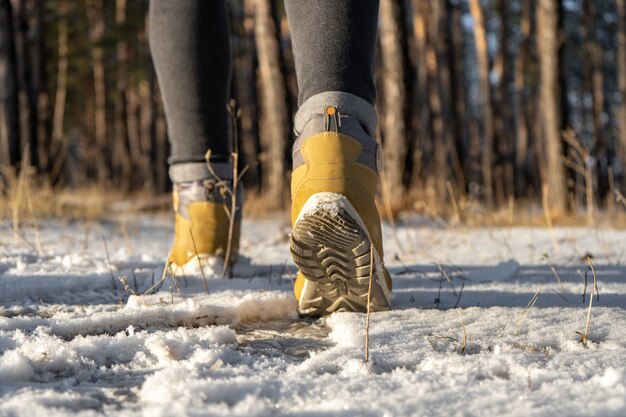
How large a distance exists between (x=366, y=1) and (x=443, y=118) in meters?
10.7

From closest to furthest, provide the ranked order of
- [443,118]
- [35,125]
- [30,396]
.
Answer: [30,396]
[35,125]
[443,118]

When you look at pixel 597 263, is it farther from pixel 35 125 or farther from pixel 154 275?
pixel 35 125

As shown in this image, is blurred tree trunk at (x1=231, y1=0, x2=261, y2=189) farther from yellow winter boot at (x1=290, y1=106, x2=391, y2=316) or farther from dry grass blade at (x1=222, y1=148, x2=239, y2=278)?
yellow winter boot at (x1=290, y1=106, x2=391, y2=316)

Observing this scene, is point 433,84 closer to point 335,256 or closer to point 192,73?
point 192,73

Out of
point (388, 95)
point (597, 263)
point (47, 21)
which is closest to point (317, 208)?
point (597, 263)

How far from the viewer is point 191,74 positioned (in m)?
1.60

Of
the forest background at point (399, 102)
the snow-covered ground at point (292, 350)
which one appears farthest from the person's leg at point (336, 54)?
the forest background at point (399, 102)

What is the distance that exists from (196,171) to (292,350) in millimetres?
797

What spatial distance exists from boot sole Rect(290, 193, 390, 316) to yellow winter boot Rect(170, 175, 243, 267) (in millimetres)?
539

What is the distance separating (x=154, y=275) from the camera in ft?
5.22

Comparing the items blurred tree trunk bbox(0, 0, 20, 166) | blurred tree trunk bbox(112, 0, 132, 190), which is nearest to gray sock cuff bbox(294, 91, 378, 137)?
blurred tree trunk bbox(0, 0, 20, 166)

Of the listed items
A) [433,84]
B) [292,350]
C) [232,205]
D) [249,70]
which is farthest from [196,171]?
[249,70]

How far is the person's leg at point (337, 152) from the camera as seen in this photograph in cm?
107

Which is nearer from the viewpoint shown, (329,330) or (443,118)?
(329,330)
